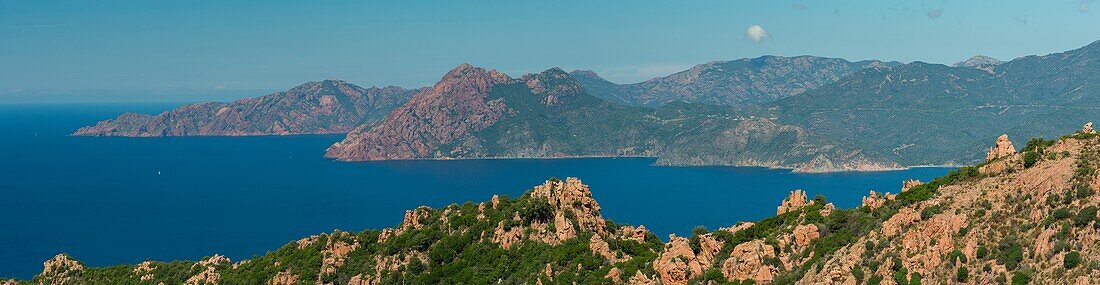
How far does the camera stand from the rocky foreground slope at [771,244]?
6199 centimetres

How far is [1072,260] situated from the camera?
57469mm

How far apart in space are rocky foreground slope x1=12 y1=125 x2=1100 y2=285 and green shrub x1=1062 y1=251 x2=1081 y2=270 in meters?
0.06

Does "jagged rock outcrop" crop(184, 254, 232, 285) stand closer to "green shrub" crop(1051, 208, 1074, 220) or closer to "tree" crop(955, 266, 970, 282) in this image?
"tree" crop(955, 266, 970, 282)

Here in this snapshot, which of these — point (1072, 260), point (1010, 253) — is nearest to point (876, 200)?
point (1010, 253)

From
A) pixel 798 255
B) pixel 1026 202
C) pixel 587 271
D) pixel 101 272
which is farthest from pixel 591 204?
pixel 101 272

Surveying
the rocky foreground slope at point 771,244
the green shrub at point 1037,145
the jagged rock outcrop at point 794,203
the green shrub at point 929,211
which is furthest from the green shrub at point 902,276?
the jagged rock outcrop at point 794,203

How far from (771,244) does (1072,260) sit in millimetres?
21279

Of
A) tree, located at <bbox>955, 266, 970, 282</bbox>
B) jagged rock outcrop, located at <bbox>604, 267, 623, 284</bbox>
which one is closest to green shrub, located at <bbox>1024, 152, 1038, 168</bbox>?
tree, located at <bbox>955, 266, 970, 282</bbox>

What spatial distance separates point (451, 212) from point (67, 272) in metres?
46.2

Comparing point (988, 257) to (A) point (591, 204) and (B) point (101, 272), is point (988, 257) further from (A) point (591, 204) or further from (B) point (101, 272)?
(B) point (101, 272)

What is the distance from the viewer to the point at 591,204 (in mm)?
97562

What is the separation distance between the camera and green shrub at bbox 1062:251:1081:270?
5741 cm

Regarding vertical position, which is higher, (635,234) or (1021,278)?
(1021,278)

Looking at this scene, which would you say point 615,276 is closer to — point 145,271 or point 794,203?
point 794,203
